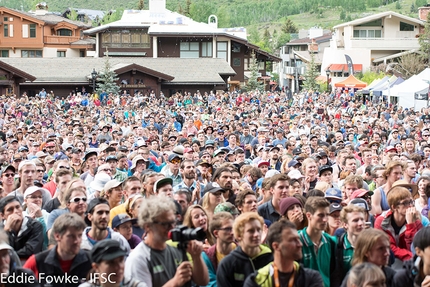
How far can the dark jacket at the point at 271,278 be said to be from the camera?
5.90m

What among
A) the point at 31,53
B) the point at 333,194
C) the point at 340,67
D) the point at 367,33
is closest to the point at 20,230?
the point at 333,194

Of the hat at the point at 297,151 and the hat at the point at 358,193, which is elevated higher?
the hat at the point at 358,193

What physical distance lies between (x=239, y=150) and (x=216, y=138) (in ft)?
17.7

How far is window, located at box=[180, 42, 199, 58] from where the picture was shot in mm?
67688

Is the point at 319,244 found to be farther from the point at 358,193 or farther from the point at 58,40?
the point at 58,40

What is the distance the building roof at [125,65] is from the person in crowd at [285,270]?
5015 cm

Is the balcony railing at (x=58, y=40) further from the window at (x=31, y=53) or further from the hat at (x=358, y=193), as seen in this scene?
the hat at (x=358, y=193)

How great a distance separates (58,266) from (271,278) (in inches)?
67.9

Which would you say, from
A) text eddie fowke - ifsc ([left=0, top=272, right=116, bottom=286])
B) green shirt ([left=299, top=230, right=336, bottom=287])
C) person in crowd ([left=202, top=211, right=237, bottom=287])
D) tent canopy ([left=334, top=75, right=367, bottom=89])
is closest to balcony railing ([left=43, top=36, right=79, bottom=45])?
tent canopy ([left=334, top=75, right=367, bottom=89])

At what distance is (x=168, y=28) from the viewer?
67.2 metres

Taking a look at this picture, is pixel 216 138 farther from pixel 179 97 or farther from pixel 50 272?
pixel 179 97

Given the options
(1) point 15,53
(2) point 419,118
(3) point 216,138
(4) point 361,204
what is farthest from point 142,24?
(4) point 361,204

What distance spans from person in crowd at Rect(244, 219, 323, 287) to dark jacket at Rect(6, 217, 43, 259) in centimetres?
Answer: 242

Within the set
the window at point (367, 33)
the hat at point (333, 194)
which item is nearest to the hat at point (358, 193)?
the hat at point (333, 194)
